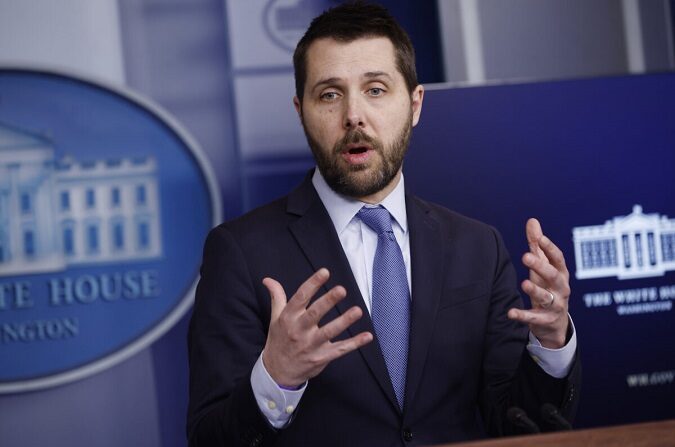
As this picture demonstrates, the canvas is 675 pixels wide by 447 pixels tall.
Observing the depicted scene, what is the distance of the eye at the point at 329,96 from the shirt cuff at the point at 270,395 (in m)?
0.64

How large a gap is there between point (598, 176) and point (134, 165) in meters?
1.54

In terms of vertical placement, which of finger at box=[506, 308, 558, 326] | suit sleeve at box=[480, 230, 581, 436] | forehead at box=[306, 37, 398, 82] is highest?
forehead at box=[306, 37, 398, 82]

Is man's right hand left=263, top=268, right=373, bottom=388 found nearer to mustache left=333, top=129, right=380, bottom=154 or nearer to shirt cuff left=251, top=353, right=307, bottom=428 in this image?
shirt cuff left=251, top=353, right=307, bottom=428

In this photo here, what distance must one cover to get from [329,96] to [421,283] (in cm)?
46

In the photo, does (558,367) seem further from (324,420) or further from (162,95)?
(162,95)

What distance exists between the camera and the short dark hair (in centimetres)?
188

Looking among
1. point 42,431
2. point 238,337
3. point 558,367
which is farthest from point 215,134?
point 558,367

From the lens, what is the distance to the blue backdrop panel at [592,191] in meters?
2.66

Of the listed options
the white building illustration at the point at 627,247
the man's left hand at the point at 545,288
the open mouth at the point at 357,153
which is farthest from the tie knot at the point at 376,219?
the white building illustration at the point at 627,247

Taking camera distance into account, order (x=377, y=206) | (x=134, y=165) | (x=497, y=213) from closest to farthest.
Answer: (x=377, y=206), (x=497, y=213), (x=134, y=165)

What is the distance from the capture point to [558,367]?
1.67m

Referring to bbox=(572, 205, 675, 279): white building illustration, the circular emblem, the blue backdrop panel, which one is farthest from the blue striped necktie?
the circular emblem

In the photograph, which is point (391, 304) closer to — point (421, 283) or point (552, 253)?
point (421, 283)

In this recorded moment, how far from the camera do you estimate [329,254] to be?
71.2 inches
